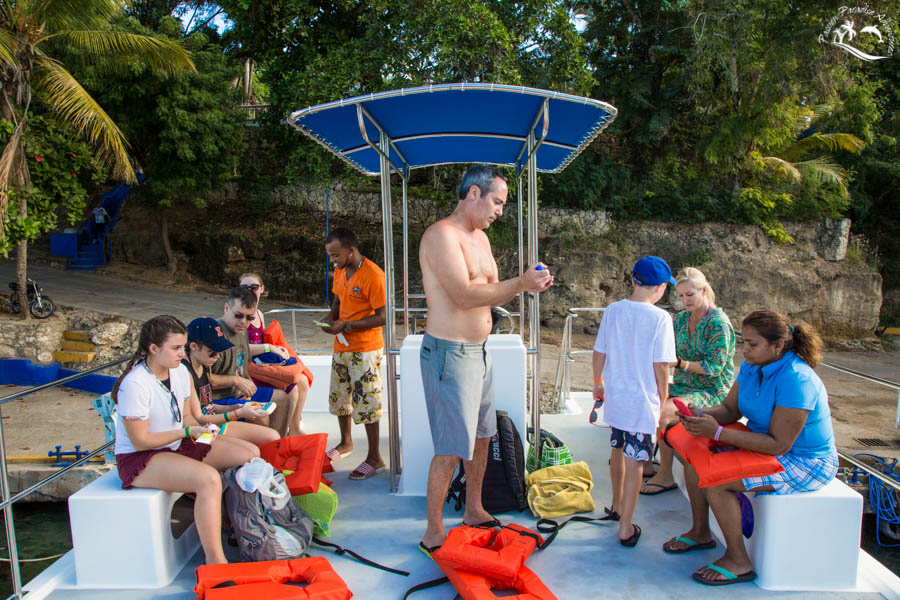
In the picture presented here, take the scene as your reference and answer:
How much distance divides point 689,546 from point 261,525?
225 centimetres

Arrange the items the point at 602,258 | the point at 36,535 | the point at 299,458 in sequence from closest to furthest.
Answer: the point at 299,458, the point at 36,535, the point at 602,258

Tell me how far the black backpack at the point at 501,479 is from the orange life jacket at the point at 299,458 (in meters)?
0.85

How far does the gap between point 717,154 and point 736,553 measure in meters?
16.1

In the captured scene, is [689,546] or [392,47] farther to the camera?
[392,47]

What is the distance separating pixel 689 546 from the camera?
3.29 meters

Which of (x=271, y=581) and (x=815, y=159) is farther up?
(x=815, y=159)

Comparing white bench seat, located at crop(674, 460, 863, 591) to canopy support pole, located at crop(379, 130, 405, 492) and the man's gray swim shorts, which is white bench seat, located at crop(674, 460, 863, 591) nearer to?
the man's gray swim shorts

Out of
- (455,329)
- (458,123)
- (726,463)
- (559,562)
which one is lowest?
(559,562)

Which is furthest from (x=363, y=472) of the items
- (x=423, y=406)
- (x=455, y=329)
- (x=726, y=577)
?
(x=726, y=577)

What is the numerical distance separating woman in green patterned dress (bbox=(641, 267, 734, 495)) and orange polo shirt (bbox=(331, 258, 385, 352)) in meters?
2.01

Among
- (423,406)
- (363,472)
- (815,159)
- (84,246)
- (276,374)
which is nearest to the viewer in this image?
(423,406)

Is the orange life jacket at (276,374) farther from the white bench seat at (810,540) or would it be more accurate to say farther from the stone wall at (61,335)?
the stone wall at (61,335)

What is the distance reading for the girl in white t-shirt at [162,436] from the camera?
2.92 meters

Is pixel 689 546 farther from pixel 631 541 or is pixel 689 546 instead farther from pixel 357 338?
pixel 357 338
